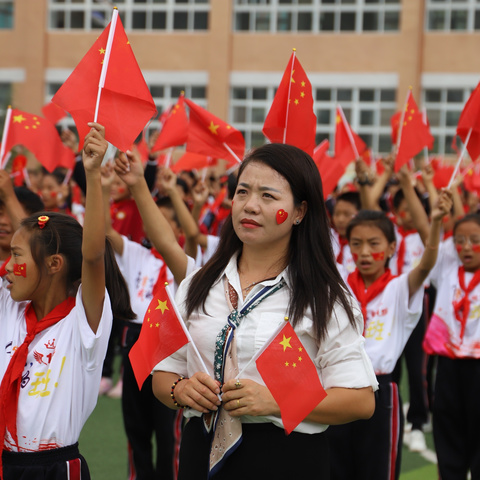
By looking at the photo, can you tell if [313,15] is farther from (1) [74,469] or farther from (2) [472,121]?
(1) [74,469]

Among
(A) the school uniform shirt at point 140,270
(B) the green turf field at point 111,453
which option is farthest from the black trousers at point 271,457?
(B) the green turf field at point 111,453

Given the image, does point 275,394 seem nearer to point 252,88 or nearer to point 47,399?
point 47,399

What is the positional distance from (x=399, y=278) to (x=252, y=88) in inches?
799

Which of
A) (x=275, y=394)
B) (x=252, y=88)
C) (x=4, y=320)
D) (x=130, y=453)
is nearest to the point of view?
(x=275, y=394)

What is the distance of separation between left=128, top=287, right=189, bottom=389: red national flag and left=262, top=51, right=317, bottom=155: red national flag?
1871 millimetres

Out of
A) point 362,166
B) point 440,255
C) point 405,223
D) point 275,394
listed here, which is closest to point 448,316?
point 440,255

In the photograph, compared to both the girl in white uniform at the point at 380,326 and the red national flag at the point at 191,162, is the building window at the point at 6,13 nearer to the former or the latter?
the red national flag at the point at 191,162

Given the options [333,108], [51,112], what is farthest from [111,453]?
[333,108]

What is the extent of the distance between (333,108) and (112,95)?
20.7 meters

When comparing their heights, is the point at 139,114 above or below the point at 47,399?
above

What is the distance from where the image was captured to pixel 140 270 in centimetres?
464

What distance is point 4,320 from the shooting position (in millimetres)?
2736

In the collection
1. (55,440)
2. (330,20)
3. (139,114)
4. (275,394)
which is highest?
(330,20)

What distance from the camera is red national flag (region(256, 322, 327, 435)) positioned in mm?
2066
